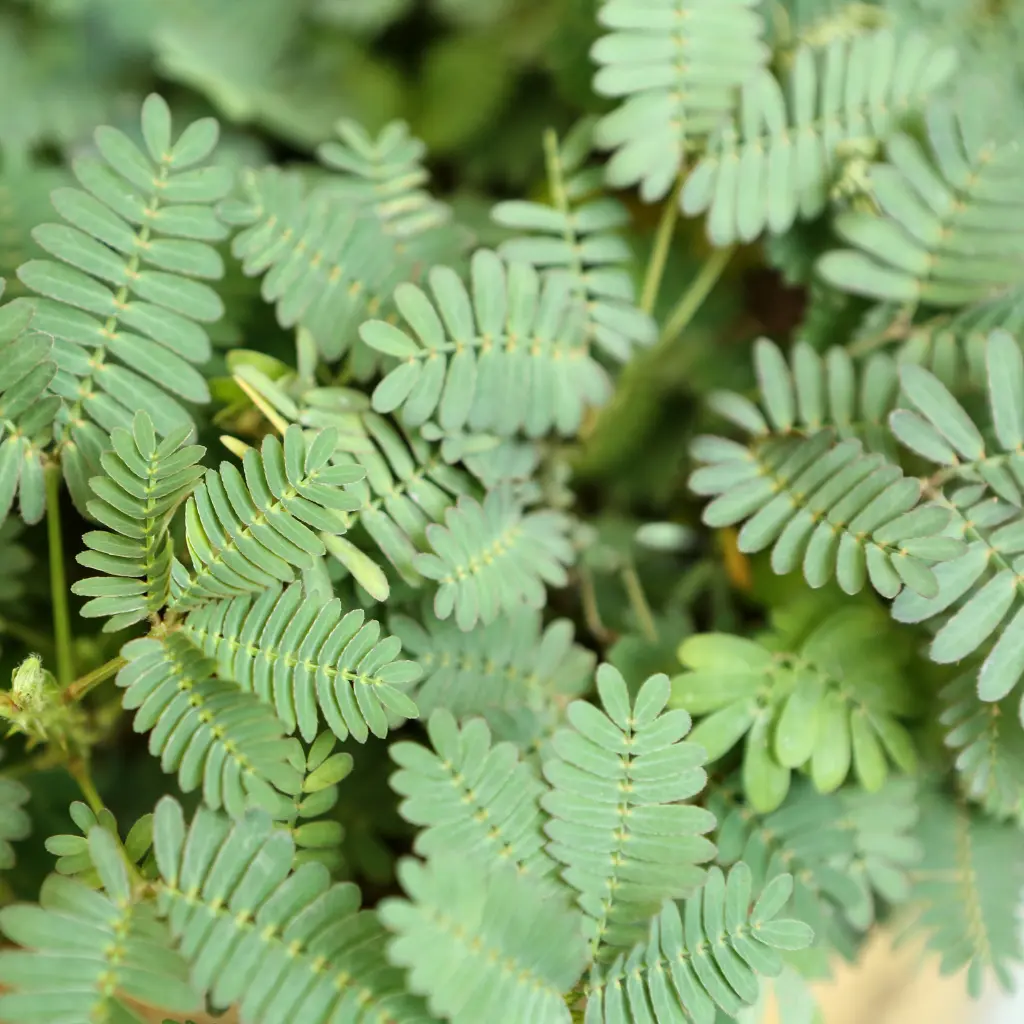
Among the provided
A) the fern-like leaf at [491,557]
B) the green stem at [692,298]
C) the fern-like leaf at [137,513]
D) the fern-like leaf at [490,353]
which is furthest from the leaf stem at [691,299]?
the fern-like leaf at [137,513]

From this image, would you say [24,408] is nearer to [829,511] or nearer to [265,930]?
[265,930]

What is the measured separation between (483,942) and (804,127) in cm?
88

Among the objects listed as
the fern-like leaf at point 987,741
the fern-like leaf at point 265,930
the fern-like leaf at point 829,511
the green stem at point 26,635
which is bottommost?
the green stem at point 26,635

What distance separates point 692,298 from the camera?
1182 mm

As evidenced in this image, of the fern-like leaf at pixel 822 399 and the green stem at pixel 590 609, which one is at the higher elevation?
the fern-like leaf at pixel 822 399

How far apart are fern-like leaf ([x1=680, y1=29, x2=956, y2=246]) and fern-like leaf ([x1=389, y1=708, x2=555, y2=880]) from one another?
616mm

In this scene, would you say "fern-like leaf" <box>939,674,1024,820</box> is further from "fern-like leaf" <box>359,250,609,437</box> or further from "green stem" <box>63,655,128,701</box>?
"green stem" <box>63,655,128,701</box>

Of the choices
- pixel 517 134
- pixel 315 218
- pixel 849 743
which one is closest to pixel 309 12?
pixel 517 134

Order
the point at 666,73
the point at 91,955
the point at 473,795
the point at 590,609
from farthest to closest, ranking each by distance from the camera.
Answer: the point at 590,609
the point at 666,73
the point at 473,795
the point at 91,955

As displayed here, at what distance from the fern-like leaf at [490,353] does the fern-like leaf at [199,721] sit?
283mm

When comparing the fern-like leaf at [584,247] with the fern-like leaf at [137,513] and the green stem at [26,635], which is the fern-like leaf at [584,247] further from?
the green stem at [26,635]

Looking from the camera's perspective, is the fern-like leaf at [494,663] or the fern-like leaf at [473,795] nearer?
the fern-like leaf at [473,795]

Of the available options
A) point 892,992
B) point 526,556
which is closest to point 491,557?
point 526,556

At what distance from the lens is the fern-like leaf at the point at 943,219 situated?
97 centimetres
